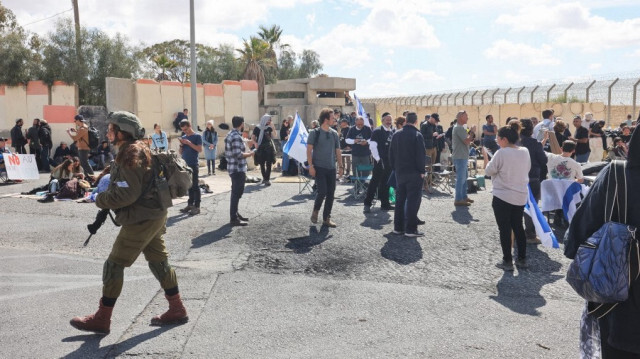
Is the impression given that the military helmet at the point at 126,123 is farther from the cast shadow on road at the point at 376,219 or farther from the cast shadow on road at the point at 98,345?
the cast shadow on road at the point at 376,219

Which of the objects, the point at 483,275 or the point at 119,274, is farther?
the point at 483,275

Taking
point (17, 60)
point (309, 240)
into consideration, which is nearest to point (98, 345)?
point (309, 240)

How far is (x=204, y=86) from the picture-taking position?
2334 cm

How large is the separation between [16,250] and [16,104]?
53.9 ft

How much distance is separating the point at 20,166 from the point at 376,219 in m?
10.4

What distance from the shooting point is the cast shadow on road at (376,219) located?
8.93 meters

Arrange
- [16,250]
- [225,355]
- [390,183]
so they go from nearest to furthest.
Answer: [225,355] < [16,250] < [390,183]

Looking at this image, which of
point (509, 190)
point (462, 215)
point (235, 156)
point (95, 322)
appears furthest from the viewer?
point (462, 215)

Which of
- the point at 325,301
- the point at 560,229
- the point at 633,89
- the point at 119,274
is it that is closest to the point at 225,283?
the point at 325,301

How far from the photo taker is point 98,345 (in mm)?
4195

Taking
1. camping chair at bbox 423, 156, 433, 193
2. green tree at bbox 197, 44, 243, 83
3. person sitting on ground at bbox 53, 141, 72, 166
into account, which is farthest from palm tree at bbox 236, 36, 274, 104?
camping chair at bbox 423, 156, 433, 193

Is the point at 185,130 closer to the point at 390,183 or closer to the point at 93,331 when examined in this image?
the point at 390,183

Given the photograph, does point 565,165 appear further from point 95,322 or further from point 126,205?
point 95,322

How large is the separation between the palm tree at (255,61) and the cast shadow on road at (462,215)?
30.0 metres
